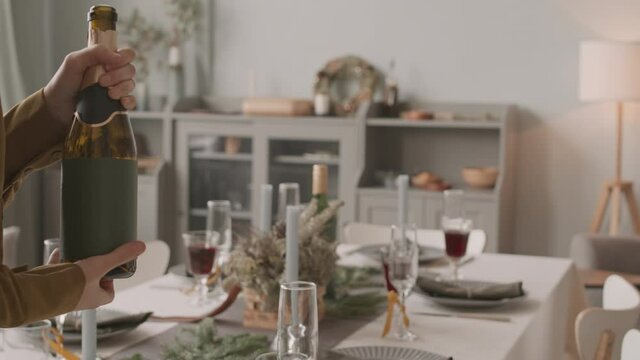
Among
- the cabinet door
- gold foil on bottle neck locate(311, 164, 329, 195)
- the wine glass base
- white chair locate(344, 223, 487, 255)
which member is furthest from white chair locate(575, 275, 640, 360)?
the cabinet door

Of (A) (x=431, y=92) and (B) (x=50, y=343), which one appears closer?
(B) (x=50, y=343)

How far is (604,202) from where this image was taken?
4586 millimetres

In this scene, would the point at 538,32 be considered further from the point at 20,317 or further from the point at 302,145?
the point at 20,317

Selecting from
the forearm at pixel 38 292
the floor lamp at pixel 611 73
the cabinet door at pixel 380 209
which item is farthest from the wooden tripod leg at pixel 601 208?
the forearm at pixel 38 292

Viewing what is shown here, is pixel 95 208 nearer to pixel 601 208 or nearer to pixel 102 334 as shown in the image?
pixel 102 334

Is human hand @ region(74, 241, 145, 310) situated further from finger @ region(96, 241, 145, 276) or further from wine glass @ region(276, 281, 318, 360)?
wine glass @ region(276, 281, 318, 360)

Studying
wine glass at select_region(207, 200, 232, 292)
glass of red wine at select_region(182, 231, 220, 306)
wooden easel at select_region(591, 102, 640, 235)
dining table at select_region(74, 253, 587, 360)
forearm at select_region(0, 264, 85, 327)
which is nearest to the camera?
forearm at select_region(0, 264, 85, 327)

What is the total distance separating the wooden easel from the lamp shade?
8.3 inches

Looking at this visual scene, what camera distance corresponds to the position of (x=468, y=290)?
7.23ft

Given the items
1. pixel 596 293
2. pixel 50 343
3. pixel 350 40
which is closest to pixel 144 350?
pixel 50 343

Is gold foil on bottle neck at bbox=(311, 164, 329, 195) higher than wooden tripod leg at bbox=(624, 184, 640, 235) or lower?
higher

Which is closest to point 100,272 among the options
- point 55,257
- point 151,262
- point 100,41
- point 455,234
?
point 55,257

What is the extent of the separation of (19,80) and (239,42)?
4.31ft

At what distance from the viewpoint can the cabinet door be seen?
4.75m
